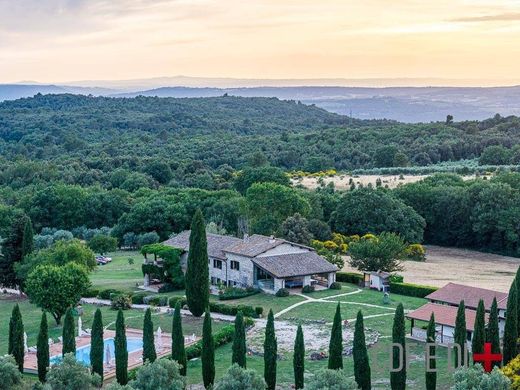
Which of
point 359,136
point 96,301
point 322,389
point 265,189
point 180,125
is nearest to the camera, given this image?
point 322,389

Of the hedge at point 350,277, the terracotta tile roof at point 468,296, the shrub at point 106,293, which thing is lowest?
the shrub at point 106,293

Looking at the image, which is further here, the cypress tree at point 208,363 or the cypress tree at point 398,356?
the cypress tree at point 208,363

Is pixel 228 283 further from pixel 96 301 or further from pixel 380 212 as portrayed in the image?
pixel 380 212

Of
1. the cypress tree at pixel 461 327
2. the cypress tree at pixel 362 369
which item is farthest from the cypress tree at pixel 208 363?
the cypress tree at pixel 461 327

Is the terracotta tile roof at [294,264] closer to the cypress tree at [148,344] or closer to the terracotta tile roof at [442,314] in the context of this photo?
the terracotta tile roof at [442,314]

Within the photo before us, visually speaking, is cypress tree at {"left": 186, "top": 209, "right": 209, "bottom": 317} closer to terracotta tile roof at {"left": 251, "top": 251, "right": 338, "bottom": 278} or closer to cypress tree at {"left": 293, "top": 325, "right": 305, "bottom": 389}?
terracotta tile roof at {"left": 251, "top": 251, "right": 338, "bottom": 278}

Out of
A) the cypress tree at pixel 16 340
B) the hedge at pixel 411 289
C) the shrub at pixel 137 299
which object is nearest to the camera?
the cypress tree at pixel 16 340

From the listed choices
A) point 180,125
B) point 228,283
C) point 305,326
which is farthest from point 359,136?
point 305,326

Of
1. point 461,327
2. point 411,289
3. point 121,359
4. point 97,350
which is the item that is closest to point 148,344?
point 121,359
